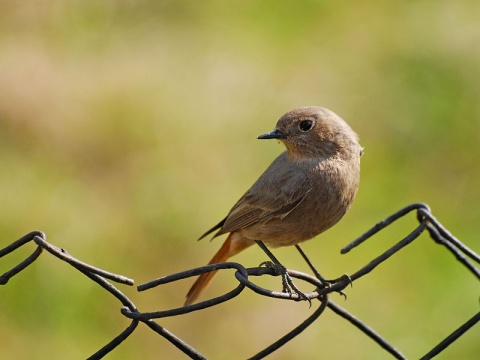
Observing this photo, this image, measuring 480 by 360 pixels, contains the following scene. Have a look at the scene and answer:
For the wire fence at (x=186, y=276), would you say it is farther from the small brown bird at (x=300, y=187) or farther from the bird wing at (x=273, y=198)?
the bird wing at (x=273, y=198)

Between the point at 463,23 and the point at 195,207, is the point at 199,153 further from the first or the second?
the point at 463,23

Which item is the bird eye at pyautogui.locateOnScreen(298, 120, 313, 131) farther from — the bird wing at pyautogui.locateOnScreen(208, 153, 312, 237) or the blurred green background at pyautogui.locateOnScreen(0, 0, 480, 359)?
the blurred green background at pyautogui.locateOnScreen(0, 0, 480, 359)

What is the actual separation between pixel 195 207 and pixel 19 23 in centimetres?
289

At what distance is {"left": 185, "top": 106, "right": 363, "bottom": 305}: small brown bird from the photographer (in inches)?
147

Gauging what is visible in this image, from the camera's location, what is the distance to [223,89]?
730 cm

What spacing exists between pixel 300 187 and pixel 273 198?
17 centimetres

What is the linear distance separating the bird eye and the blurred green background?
170cm

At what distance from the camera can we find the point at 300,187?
151 inches

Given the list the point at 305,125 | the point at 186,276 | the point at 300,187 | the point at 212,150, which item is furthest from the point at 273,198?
the point at 212,150

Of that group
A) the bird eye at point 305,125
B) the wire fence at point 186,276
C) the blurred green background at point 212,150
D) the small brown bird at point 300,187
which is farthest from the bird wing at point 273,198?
the blurred green background at point 212,150

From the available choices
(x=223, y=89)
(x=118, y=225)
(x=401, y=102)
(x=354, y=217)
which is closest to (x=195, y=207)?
(x=118, y=225)

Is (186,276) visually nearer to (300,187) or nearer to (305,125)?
(300,187)

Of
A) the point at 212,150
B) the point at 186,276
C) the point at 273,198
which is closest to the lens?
the point at 186,276

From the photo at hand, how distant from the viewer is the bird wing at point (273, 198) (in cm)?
384
